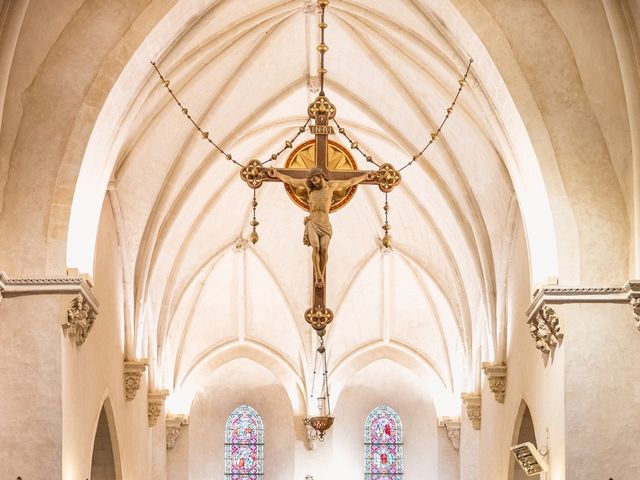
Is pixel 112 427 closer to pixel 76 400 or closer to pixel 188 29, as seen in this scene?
pixel 76 400

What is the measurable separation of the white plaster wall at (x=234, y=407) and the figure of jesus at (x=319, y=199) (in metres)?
12.6

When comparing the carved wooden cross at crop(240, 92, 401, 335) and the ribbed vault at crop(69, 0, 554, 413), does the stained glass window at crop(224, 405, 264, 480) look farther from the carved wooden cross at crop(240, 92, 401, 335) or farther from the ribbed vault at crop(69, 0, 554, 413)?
the carved wooden cross at crop(240, 92, 401, 335)

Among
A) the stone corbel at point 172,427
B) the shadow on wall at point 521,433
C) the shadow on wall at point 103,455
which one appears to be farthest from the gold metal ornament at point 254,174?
the stone corbel at point 172,427

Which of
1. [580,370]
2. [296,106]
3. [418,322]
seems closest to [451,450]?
[418,322]

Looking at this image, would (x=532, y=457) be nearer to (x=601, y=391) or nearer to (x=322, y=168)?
(x=601, y=391)

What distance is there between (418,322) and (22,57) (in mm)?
12751

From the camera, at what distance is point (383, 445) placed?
27.2m

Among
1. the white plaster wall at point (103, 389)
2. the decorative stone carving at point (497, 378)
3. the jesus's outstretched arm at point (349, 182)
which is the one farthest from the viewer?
the decorative stone carving at point (497, 378)

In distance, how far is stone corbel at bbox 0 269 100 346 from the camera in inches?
600

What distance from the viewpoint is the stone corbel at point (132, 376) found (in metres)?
20.8

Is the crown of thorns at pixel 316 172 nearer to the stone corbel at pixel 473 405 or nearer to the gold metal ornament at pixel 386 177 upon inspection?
the gold metal ornament at pixel 386 177

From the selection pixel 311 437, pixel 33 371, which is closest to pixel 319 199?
pixel 33 371

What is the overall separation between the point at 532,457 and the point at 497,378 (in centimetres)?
376

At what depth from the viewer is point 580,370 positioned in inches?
606
